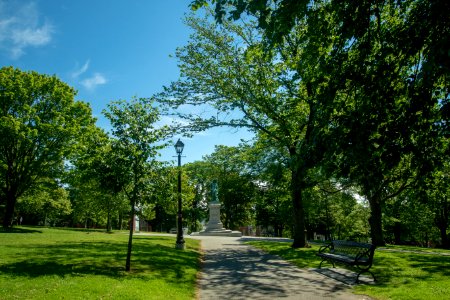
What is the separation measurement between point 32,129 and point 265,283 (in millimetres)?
23999

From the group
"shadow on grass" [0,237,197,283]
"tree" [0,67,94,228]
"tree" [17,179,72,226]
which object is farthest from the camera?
"tree" [17,179,72,226]

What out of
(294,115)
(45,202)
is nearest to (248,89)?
(294,115)

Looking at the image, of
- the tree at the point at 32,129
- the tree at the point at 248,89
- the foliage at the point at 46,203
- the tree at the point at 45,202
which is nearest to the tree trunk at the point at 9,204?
the tree at the point at 32,129

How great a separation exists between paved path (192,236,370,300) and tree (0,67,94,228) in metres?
19.4

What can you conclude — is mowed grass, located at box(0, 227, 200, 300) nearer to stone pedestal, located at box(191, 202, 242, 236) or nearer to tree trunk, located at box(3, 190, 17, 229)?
tree trunk, located at box(3, 190, 17, 229)

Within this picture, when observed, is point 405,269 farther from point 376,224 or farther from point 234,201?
point 234,201

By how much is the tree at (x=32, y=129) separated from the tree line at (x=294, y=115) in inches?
4.3

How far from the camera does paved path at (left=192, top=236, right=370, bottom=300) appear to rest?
341 inches

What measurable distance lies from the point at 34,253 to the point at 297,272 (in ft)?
31.9

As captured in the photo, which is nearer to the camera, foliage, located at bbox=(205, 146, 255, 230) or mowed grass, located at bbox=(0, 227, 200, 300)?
mowed grass, located at bbox=(0, 227, 200, 300)

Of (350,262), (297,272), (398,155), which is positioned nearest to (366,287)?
(350,262)

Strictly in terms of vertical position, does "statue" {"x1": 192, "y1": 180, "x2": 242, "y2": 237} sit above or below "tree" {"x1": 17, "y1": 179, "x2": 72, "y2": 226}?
below

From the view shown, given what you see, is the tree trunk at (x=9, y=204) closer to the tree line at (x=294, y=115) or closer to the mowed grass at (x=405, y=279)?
the tree line at (x=294, y=115)

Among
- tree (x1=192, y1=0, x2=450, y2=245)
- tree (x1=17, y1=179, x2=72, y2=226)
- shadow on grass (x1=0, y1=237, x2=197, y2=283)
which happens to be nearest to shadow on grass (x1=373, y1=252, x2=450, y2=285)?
→ tree (x1=192, y1=0, x2=450, y2=245)
